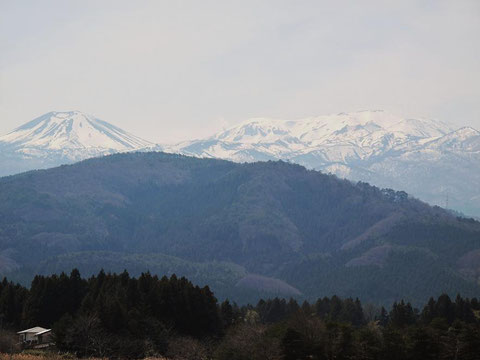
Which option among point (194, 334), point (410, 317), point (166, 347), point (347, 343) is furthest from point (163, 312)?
point (410, 317)

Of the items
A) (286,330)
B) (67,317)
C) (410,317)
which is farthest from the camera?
(410,317)

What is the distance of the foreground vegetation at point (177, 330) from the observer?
9619 centimetres

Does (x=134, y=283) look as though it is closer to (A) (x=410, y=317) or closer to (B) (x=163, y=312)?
(B) (x=163, y=312)

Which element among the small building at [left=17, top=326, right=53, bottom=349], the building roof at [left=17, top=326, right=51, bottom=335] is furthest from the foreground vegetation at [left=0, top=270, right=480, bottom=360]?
the small building at [left=17, top=326, right=53, bottom=349]

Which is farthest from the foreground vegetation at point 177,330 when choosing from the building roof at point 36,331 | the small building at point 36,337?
the small building at point 36,337

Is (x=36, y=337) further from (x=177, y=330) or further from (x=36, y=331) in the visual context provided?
(x=177, y=330)

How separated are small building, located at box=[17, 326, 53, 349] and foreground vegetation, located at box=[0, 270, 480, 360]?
405 cm

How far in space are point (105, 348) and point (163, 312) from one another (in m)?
22.3

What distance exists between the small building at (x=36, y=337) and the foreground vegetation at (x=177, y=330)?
4053 millimetres

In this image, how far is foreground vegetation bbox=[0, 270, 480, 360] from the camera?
3787 inches

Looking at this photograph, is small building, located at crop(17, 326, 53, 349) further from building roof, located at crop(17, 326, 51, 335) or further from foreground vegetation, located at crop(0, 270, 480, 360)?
foreground vegetation, located at crop(0, 270, 480, 360)

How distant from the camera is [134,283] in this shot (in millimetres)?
122875

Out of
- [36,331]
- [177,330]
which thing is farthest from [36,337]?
[177,330]

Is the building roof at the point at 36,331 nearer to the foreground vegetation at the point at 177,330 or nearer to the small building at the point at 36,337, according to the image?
the small building at the point at 36,337
